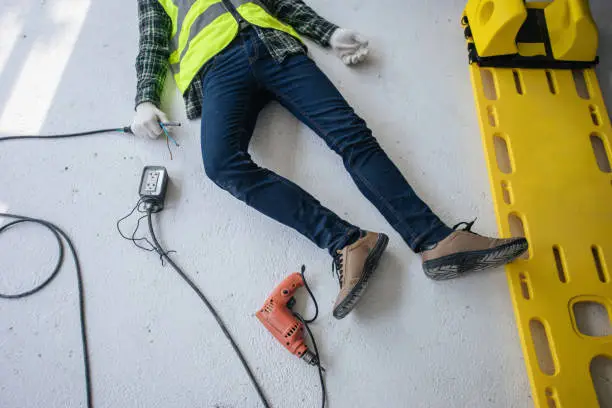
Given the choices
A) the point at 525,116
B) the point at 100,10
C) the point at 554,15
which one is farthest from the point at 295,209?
the point at 100,10

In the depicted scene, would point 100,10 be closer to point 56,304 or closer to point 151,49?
point 151,49

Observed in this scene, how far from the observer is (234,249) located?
105 cm

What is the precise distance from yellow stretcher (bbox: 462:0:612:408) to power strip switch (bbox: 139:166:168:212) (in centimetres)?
91

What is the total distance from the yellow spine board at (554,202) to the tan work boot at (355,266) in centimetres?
35

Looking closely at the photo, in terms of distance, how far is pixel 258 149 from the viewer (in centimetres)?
116

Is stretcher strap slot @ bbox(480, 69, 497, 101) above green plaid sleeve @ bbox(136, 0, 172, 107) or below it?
below

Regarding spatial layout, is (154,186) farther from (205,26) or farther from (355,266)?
(355,266)

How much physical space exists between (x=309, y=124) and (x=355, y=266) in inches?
16.5

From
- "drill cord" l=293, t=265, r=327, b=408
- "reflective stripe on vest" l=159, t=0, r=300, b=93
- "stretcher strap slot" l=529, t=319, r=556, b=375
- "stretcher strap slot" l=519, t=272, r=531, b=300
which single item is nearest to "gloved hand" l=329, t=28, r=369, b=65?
"reflective stripe on vest" l=159, t=0, r=300, b=93

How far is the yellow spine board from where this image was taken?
2.90ft

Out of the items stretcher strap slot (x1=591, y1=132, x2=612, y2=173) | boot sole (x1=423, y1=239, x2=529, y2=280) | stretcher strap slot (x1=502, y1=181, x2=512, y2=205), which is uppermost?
stretcher strap slot (x1=591, y1=132, x2=612, y2=173)

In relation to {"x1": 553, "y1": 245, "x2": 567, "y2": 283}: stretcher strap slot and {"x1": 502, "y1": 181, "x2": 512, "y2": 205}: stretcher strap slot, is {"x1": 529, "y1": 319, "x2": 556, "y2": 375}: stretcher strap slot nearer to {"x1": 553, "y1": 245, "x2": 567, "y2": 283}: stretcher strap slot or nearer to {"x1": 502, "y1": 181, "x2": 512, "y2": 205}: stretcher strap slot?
{"x1": 553, "y1": 245, "x2": 567, "y2": 283}: stretcher strap slot

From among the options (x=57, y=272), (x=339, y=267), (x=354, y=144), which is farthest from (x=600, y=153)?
(x=57, y=272)

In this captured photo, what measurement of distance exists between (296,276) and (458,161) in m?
0.58
